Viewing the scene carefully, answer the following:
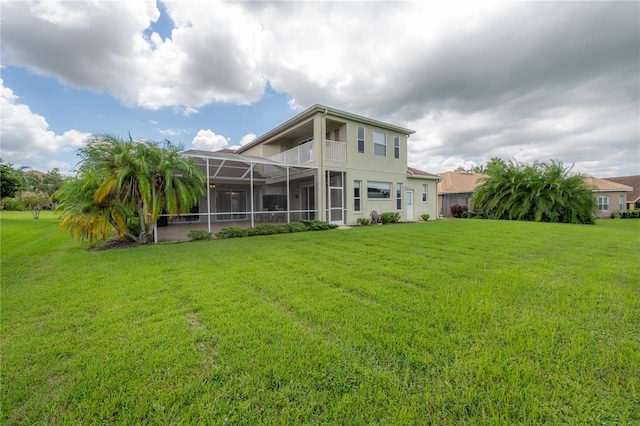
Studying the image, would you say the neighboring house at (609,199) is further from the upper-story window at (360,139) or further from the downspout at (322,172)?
the downspout at (322,172)

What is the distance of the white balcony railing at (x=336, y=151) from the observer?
13.7 metres

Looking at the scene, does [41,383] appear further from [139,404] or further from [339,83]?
[339,83]

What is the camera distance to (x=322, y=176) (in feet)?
43.5

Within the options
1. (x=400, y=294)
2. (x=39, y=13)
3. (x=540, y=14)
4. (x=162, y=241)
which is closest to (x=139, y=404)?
(x=400, y=294)

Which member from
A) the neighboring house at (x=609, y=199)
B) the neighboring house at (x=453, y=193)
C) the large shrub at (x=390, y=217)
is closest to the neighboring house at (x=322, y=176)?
the large shrub at (x=390, y=217)

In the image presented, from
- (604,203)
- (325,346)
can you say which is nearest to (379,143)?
(325,346)

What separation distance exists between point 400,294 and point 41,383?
12.6 ft

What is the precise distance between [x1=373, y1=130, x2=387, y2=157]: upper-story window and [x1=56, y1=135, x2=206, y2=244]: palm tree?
1063 cm

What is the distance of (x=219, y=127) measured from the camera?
23.1 meters

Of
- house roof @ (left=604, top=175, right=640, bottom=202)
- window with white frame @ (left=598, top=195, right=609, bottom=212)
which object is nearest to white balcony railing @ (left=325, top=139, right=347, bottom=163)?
window with white frame @ (left=598, top=195, right=609, bottom=212)

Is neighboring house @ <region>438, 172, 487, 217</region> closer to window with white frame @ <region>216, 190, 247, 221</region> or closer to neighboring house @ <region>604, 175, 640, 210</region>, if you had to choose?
window with white frame @ <region>216, 190, 247, 221</region>

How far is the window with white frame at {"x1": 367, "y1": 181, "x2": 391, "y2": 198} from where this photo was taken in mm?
15469

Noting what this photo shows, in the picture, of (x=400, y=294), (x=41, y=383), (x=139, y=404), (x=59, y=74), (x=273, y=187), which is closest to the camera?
(x=139, y=404)

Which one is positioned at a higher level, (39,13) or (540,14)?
(540,14)
